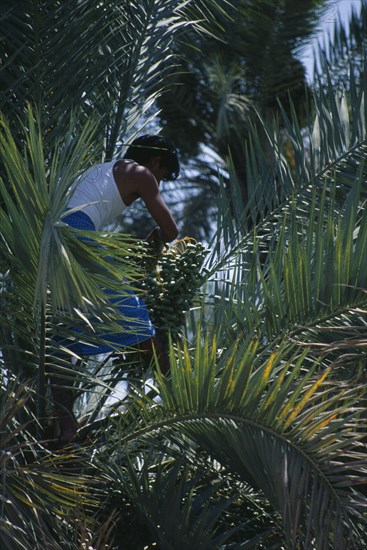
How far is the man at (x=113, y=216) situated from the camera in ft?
14.2

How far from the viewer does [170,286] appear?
4.66 metres

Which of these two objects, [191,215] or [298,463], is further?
[191,215]

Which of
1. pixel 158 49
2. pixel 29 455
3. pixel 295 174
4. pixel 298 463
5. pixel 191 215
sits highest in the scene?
pixel 158 49

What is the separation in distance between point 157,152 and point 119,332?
112 centimetres

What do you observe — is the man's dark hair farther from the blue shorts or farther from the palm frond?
the palm frond

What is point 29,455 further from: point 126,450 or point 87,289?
point 87,289

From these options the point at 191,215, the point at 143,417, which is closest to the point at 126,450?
the point at 143,417

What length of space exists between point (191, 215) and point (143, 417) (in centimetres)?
735

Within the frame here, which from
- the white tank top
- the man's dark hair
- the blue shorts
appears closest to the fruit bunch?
the blue shorts

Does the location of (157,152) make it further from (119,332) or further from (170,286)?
(119,332)

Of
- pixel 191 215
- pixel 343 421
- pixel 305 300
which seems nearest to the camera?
pixel 343 421

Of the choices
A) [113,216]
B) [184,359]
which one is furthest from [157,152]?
[184,359]

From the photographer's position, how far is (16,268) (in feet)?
13.2

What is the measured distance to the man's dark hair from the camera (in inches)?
196
